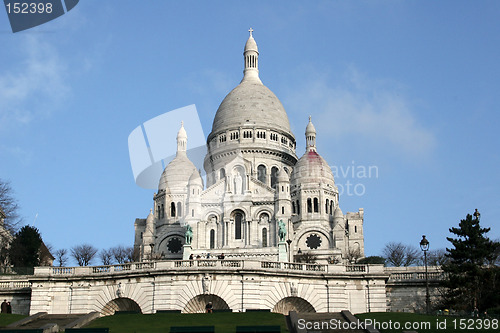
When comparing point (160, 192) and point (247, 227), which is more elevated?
point (160, 192)

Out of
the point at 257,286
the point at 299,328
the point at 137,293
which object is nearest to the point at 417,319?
the point at 299,328

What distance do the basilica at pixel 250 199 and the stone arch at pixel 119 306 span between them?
37.8 meters

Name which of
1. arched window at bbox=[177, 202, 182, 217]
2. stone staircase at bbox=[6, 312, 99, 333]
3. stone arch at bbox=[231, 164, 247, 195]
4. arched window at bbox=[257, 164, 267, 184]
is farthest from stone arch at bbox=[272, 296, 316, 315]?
arched window at bbox=[257, 164, 267, 184]

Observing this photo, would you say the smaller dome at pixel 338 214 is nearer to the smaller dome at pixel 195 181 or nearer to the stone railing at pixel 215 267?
the smaller dome at pixel 195 181

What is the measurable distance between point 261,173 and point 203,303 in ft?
218

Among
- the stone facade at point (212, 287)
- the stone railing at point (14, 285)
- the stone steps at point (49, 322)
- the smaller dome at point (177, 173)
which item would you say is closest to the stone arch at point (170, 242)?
the smaller dome at point (177, 173)

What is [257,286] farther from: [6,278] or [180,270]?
[6,278]

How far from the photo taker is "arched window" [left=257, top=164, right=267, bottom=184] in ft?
336

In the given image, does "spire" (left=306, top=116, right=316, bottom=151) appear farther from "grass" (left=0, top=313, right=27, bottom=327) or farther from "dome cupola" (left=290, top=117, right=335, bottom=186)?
"grass" (left=0, top=313, right=27, bottom=327)

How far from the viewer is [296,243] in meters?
90.7

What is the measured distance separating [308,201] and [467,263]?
54784 millimetres

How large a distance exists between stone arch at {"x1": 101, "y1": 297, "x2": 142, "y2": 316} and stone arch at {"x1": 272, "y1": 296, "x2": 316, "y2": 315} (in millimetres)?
7674

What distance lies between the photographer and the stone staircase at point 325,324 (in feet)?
89.6

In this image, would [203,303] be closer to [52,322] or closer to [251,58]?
[52,322]
